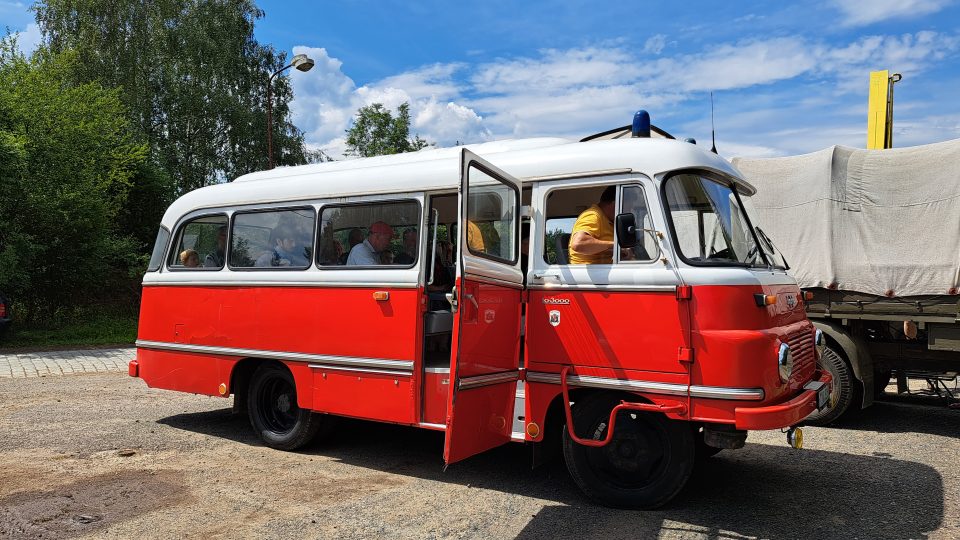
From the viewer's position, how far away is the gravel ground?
4.83 metres

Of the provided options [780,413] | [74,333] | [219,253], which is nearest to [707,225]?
[780,413]

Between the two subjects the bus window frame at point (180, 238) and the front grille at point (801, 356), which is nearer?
the front grille at point (801, 356)

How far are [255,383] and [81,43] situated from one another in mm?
28531

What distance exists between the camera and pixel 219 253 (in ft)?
24.1

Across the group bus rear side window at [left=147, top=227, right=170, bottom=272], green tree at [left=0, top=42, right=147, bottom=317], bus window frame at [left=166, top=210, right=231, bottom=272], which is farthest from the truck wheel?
green tree at [left=0, top=42, right=147, bottom=317]

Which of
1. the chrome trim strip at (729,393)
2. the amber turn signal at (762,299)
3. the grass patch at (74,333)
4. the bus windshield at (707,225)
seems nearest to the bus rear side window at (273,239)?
the bus windshield at (707,225)

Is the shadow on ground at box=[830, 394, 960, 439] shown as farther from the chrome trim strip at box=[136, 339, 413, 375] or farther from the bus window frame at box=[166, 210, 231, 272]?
the bus window frame at box=[166, 210, 231, 272]

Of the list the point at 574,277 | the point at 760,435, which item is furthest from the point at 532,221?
the point at 760,435

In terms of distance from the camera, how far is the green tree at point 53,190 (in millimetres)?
16125

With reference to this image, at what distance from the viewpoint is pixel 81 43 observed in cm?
2956

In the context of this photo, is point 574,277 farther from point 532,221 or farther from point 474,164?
point 474,164

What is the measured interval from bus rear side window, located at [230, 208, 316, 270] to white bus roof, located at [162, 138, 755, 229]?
0.16 metres

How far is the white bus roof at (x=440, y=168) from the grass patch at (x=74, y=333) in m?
9.75

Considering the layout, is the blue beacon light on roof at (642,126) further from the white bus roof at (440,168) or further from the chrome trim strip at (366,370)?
the chrome trim strip at (366,370)
